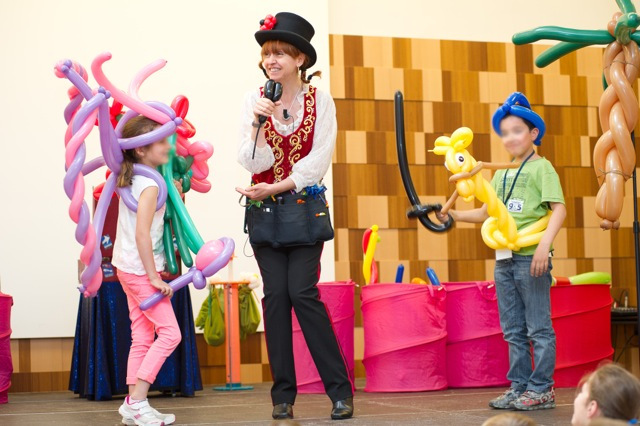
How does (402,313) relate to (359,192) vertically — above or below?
below

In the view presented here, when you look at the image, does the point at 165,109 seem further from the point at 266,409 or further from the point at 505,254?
the point at 505,254

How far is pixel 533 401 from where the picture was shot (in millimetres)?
3684

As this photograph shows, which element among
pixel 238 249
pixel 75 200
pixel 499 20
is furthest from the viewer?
pixel 499 20

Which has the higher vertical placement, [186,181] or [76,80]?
[76,80]

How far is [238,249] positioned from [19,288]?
4.41 ft

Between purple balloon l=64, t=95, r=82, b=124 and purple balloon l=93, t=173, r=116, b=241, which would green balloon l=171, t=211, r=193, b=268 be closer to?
purple balloon l=93, t=173, r=116, b=241

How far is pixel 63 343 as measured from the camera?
5656 millimetres

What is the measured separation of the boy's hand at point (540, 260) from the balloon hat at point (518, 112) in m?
0.50

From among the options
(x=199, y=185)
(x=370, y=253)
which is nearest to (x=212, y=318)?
(x=370, y=253)

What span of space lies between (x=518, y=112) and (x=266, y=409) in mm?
1649

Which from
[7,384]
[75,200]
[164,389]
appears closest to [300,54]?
[75,200]

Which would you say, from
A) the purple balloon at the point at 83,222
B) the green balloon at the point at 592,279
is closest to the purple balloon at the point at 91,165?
the purple balloon at the point at 83,222

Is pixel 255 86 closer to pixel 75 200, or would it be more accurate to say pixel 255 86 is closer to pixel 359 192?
pixel 359 192

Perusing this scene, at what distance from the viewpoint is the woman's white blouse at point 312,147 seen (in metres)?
3.49
